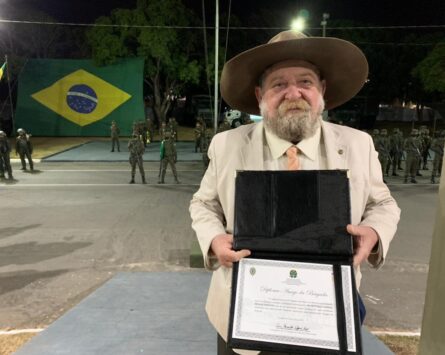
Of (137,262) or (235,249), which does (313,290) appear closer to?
(235,249)

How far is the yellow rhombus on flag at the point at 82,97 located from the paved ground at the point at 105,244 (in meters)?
15.1

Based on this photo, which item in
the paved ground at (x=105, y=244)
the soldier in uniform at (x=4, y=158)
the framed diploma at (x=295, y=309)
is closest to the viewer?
the framed diploma at (x=295, y=309)

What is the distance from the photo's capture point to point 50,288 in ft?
17.6

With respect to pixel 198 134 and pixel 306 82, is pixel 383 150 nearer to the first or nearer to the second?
pixel 198 134

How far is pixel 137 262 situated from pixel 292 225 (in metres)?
5.12

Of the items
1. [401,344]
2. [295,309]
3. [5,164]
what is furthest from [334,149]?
[5,164]

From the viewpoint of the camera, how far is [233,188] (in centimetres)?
175

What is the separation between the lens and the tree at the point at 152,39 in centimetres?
2553

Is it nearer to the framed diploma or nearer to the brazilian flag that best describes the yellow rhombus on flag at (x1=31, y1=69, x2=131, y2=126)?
the brazilian flag

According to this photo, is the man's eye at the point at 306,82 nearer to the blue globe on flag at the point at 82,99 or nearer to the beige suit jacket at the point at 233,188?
the beige suit jacket at the point at 233,188

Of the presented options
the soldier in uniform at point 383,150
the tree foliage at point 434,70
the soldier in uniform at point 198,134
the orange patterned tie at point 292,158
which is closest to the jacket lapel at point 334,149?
the orange patterned tie at point 292,158

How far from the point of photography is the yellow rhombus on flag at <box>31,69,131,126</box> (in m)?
26.7

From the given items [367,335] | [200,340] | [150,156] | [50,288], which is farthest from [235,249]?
[150,156]
